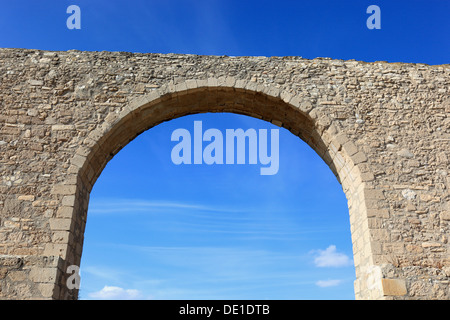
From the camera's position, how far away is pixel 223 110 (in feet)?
25.0

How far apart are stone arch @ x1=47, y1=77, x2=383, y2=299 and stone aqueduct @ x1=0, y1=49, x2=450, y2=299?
0.8 inches

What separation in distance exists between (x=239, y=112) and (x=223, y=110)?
0.30 meters

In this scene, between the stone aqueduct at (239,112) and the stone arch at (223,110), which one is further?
the stone arch at (223,110)

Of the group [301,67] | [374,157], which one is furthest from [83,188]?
[374,157]

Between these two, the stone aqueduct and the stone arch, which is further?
the stone arch

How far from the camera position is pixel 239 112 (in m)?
7.66

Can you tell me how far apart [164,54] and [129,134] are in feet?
5.06

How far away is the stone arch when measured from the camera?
19.5 ft

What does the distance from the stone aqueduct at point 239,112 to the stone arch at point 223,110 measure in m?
0.02

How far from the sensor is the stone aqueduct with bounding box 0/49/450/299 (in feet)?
18.8

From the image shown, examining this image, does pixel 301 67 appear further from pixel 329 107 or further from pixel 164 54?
pixel 164 54

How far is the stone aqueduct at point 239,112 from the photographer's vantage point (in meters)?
5.73

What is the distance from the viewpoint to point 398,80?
7203 millimetres

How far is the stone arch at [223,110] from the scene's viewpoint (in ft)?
19.5
